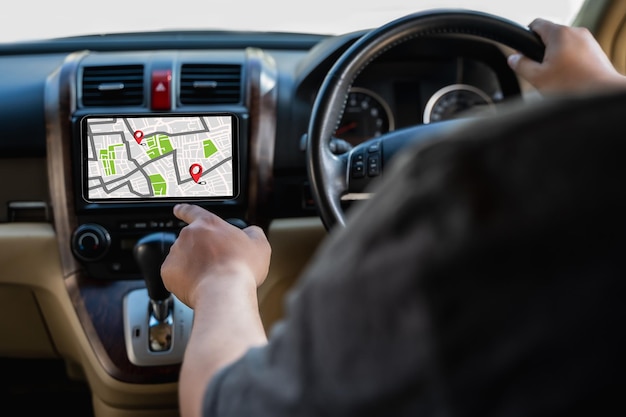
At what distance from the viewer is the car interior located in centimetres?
175

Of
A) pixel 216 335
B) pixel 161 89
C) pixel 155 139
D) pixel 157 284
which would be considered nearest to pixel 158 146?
pixel 155 139

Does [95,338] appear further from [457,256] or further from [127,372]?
[457,256]

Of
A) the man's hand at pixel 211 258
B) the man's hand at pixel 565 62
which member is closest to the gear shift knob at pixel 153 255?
the man's hand at pixel 211 258

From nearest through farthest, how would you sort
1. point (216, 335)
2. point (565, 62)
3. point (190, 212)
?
1. point (216, 335)
2. point (190, 212)
3. point (565, 62)

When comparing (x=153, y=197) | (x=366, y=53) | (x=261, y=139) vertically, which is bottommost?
(x=153, y=197)

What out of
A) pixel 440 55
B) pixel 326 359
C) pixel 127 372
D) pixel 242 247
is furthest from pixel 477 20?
pixel 326 359

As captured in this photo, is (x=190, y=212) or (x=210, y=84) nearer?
(x=190, y=212)

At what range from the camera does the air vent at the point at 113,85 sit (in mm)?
1813

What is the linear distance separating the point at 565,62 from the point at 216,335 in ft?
2.88

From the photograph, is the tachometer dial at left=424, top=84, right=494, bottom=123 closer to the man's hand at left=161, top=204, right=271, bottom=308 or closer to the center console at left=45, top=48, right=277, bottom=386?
the center console at left=45, top=48, right=277, bottom=386

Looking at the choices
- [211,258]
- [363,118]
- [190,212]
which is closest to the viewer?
[211,258]

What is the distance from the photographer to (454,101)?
6.57 feet

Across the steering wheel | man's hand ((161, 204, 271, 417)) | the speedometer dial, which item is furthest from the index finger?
the speedometer dial

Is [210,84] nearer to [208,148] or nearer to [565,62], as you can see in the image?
[208,148]
